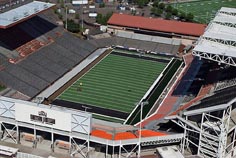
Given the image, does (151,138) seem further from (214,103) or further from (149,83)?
(149,83)

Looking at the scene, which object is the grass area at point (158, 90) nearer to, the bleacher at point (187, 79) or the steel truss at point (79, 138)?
the bleacher at point (187, 79)

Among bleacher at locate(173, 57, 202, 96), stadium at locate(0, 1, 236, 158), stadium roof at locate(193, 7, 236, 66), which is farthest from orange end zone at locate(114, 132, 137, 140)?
bleacher at locate(173, 57, 202, 96)

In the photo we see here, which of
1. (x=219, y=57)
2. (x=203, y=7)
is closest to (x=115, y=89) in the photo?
(x=219, y=57)

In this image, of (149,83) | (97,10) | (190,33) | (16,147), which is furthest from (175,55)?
→ (16,147)

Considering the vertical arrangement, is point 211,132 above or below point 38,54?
above

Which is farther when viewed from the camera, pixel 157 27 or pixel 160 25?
pixel 160 25

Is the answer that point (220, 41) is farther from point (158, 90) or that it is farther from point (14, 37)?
point (14, 37)

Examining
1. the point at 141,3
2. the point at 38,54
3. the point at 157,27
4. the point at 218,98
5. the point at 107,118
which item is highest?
the point at 218,98
